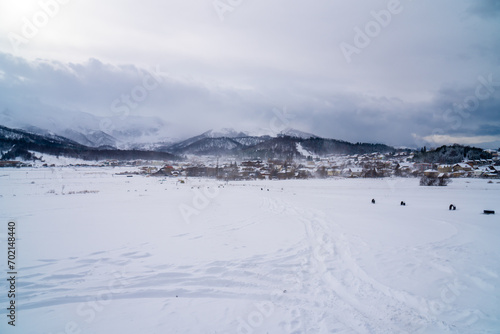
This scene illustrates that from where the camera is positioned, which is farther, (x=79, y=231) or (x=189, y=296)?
(x=79, y=231)

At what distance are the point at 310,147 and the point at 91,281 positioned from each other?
175 m

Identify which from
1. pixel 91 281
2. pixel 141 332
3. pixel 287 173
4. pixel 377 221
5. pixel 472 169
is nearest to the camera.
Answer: pixel 141 332

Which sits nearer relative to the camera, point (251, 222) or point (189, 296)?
point (189, 296)

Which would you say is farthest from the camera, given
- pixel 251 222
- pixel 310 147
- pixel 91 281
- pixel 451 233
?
pixel 310 147

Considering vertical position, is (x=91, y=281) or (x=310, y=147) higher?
(x=310, y=147)

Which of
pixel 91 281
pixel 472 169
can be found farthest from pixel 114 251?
pixel 472 169

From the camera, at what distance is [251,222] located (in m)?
12.4

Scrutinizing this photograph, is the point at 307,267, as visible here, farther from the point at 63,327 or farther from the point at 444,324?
the point at 63,327

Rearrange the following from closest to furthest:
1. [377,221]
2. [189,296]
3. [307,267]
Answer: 1. [189,296]
2. [307,267]
3. [377,221]

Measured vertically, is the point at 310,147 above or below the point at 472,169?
above

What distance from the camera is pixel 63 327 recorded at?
13.7 ft

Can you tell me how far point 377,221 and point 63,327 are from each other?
549 inches

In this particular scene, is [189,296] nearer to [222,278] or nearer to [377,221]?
[222,278]

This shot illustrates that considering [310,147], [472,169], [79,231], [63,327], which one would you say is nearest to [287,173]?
[472,169]
